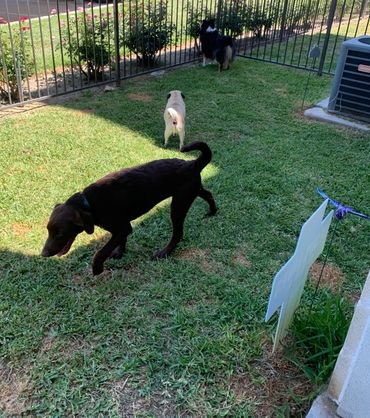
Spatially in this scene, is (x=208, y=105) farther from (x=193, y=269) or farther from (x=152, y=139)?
(x=193, y=269)

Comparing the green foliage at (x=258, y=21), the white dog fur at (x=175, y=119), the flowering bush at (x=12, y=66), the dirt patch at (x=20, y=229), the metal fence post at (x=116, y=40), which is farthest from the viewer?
the green foliage at (x=258, y=21)

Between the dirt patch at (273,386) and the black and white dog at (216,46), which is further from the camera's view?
the black and white dog at (216,46)

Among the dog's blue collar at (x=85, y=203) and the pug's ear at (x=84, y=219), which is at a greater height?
the dog's blue collar at (x=85, y=203)

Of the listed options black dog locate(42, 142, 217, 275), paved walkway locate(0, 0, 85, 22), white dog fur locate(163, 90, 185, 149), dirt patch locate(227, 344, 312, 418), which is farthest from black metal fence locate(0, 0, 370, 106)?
dirt patch locate(227, 344, 312, 418)

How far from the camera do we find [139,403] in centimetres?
228

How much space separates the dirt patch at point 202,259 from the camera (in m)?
3.30

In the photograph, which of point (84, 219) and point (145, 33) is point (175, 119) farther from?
point (145, 33)

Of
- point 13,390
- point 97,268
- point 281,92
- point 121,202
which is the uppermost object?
point 121,202

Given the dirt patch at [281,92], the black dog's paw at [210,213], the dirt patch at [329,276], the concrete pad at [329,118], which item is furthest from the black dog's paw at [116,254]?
the dirt patch at [281,92]

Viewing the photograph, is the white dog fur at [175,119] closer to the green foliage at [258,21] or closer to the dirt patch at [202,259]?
the dirt patch at [202,259]

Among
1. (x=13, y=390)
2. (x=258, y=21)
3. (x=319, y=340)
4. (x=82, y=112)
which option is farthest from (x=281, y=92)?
(x=13, y=390)

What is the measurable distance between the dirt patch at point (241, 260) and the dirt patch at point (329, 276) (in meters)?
0.47

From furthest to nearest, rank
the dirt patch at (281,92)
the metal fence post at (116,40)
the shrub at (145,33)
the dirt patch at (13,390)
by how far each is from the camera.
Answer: the shrub at (145,33), the dirt patch at (281,92), the metal fence post at (116,40), the dirt patch at (13,390)

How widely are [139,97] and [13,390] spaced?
5340mm
